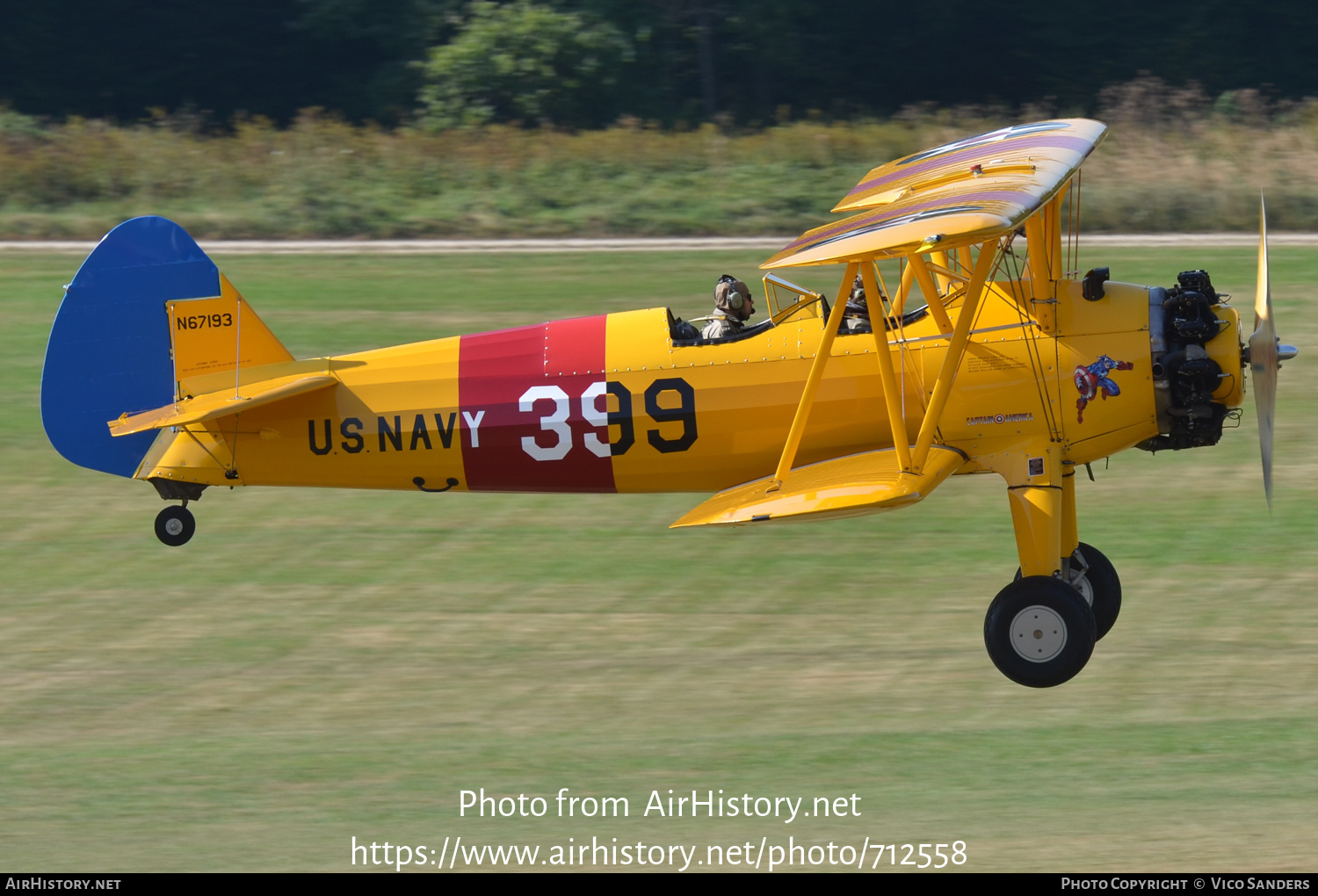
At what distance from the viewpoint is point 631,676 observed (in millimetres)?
11164

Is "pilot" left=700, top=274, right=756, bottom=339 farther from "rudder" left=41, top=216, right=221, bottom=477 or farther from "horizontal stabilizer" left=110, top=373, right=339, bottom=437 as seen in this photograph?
"rudder" left=41, top=216, right=221, bottom=477

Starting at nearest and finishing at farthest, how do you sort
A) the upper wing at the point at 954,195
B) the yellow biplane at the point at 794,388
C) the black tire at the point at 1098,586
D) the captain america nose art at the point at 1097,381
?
the upper wing at the point at 954,195 → the yellow biplane at the point at 794,388 → the captain america nose art at the point at 1097,381 → the black tire at the point at 1098,586

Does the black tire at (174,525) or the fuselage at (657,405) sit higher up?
the fuselage at (657,405)

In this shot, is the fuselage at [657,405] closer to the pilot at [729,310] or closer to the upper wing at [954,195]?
the pilot at [729,310]

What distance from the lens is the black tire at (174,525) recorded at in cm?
1174

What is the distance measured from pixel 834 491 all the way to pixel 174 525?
511 cm

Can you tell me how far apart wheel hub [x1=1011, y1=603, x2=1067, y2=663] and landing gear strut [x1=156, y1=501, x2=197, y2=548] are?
5.92 metres

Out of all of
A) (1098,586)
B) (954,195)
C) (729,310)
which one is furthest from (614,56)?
(954,195)

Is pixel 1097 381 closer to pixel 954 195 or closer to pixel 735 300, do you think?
pixel 954 195

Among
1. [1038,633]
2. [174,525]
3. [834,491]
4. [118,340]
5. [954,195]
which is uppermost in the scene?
[954,195]

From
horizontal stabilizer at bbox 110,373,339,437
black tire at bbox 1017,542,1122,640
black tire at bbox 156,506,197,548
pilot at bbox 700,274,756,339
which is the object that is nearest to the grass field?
black tire at bbox 1017,542,1122,640

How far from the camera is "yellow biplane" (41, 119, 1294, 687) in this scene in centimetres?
980

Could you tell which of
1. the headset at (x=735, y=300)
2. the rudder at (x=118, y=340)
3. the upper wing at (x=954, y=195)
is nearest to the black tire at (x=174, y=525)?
the rudder at (x=118, y=340)

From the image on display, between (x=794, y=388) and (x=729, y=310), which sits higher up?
(x=729, y=310)
